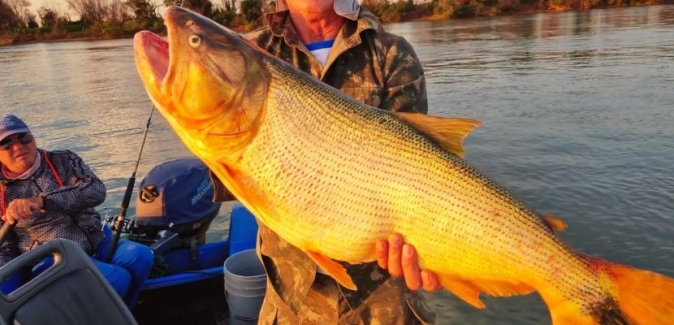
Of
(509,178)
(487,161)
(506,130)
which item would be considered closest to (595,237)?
(509,178)

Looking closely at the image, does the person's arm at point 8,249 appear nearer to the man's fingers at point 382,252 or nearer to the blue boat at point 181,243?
the blue boat at point 181,243

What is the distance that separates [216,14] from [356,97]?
62.9 metres

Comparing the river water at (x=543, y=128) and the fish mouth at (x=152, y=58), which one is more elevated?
the fish mouth at (x=152, y=58)

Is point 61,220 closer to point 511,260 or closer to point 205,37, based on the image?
point 205,37

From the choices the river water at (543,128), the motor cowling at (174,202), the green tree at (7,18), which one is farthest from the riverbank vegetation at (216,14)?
the motor cowling at (174,202)

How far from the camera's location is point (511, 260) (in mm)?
2184

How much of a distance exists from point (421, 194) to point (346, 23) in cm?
96

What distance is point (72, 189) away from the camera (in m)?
5.08

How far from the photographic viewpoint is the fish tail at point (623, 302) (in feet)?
7.05

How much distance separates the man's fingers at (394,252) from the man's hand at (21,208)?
3801 mm

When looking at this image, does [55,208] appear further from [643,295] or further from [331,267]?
[643,295]

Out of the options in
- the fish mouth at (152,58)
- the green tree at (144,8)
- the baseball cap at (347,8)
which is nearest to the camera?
the fish mouth at (152,58)

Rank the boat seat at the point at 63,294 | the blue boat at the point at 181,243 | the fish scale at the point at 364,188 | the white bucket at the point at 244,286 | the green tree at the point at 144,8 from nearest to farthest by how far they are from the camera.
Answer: the fish scale at the point at 364,188 → the boat seat at the point at 63,294 → the white bucket at the point at 244,286 → the blue boat at the point at 181,243 → the green tree at the point at 144,8

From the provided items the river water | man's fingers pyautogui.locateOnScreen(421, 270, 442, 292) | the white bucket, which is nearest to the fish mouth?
man's fingers pyautogui.locateOnScreen(421, 270, 442, 292)
